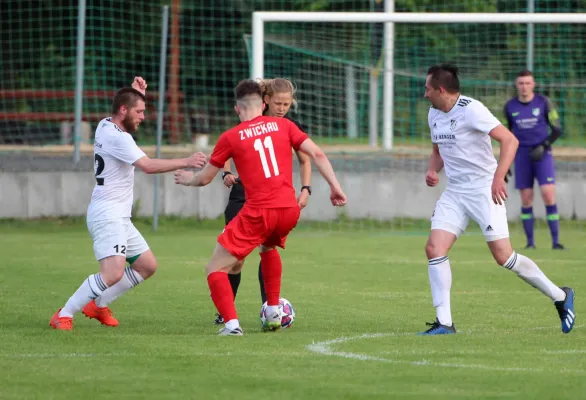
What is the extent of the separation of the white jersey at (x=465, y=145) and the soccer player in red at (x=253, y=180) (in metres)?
0.96

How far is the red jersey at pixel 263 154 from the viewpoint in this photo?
826 cm

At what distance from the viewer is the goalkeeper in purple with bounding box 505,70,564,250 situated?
15727 mm

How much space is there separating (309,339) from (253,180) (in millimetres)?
1147

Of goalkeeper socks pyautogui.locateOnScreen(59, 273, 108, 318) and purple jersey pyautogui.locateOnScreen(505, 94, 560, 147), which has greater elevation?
purple jersey pyautogui.locateOnScreen(505, 94, 560, 147)

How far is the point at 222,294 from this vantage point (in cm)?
832

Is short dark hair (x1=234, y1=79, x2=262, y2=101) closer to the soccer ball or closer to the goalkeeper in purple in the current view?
the soccer ball

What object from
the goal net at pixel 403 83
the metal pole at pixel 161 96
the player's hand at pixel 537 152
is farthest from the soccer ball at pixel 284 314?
the metal pole at pixel 161 96

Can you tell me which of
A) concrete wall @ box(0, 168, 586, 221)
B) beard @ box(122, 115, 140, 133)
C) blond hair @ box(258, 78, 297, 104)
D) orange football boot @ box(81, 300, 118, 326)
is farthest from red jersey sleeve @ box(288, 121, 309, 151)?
concrete wall @ box(0, 168, 586, 221)

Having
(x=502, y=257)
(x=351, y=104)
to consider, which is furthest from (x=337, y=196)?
(x=351, y=104)

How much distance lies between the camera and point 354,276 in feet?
42.4

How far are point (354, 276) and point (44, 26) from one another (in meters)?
13.9

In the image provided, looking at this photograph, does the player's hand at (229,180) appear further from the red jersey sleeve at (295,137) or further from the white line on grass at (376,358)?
the white line on grass at (376,358)

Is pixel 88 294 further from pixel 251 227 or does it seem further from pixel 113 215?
pixel 251 227

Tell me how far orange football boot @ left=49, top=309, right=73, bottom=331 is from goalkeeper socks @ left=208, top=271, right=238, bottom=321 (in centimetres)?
117
